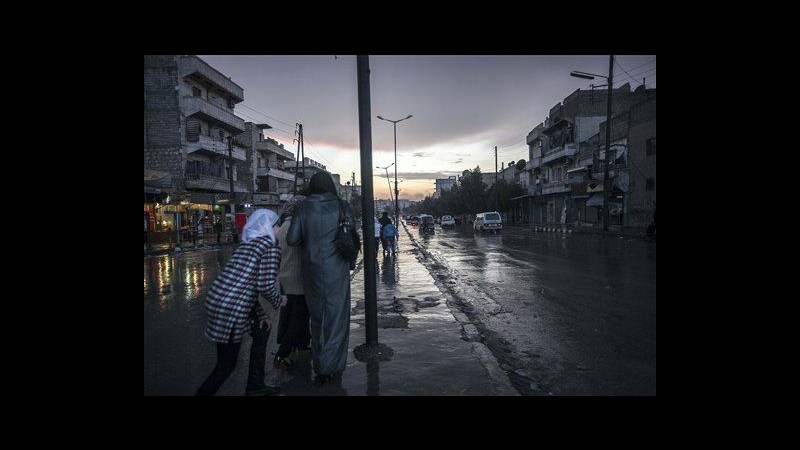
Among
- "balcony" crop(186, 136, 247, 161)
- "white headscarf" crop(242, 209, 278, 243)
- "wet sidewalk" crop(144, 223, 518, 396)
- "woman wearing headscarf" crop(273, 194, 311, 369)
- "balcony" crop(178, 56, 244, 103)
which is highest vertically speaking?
"balcony" crop(178, 56, 244, 103)

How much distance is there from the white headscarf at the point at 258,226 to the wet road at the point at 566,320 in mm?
2618

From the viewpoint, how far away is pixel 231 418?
10.9 ft

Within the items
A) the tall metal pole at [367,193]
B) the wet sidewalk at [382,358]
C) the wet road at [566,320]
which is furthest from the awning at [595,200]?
the tall metal pole at [367,193]

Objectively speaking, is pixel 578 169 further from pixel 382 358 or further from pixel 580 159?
pixel 382 358

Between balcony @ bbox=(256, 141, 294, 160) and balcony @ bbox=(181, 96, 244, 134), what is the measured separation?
12133mm

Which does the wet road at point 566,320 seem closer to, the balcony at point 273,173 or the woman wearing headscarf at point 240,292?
the woman wearing headscarf at point 240,292

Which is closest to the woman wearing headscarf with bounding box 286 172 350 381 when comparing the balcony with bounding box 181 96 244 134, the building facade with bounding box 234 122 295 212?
the balcony with bounding box 181 96 244 134

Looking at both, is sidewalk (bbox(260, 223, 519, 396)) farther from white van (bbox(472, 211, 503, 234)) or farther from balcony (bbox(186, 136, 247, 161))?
balcony (bbox(186, 136, 247, 161))

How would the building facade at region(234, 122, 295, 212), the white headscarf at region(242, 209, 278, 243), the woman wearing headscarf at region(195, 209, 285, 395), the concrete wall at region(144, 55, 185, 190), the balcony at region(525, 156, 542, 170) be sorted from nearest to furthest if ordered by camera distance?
the woman wearing headscarf at region(195, 209, 285, 395) < the white headscarf at region(242, 209, 278, 243) < the concrete wall at region(144, 55, 185, 190) < the building facade at region(234, 122, 295, 212) < the balcony at region(525, 156, 542, 170)

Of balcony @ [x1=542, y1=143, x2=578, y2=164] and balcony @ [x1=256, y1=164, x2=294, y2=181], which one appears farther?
balcony @ [x1=256, y1=164, x2=294, y2=181]

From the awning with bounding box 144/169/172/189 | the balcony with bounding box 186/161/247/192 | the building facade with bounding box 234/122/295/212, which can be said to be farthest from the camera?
the building facade with bounding box 234/122/295/212

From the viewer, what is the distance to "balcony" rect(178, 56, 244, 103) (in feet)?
115
